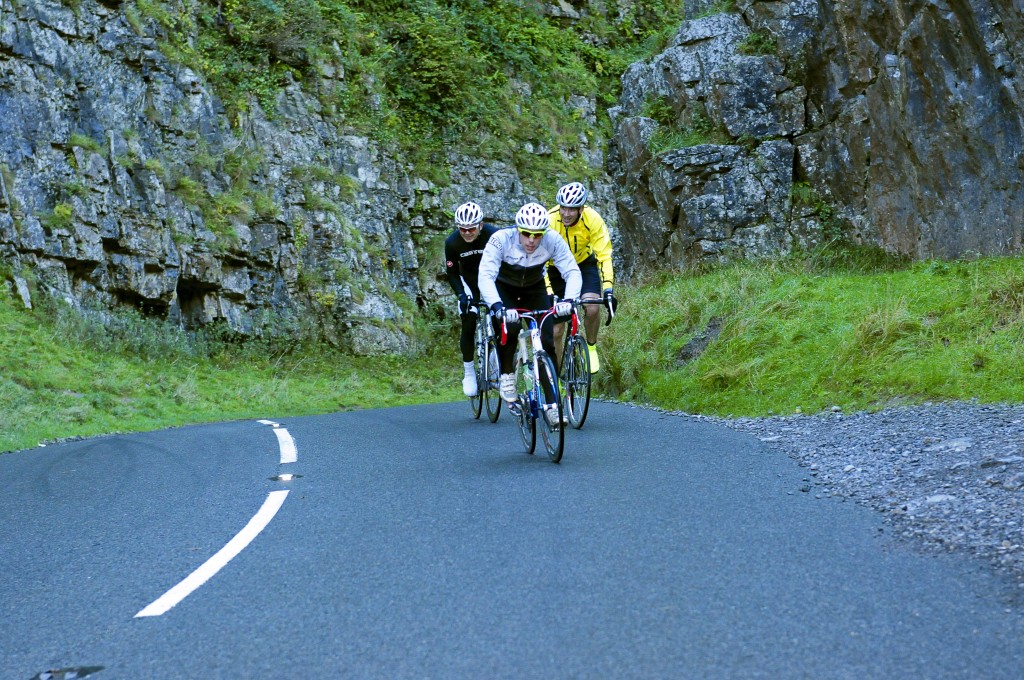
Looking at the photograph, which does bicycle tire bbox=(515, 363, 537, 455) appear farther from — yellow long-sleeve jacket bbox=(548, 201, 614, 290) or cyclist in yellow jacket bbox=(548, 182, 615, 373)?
yellow long-sleeve jacket bbox=(548, 201, 614, 290)

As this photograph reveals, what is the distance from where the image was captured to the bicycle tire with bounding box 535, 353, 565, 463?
308 inches

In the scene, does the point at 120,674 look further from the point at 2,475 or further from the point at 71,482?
the point at 2,475

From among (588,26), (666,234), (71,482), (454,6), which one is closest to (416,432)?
(71,482)

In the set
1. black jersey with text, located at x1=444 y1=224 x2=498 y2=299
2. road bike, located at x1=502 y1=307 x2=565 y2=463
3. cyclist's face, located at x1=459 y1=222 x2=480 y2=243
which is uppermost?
cyclist's face, located at x1=459 y1=222 x2=480 y2=243

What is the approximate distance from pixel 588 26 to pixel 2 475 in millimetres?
33312

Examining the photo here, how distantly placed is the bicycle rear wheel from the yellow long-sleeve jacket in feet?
4.04

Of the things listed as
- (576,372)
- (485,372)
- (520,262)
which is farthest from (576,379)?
(485,372)

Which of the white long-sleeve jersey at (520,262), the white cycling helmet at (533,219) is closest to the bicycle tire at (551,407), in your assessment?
the white long-sleeve jersey at (520,262)

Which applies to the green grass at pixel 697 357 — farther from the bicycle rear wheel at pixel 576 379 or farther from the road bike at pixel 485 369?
the road bike at pixel 485 369

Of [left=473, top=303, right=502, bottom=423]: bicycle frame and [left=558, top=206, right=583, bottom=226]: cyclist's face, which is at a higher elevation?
[left=558, top=206, right=583, bottom=226]: cyclist's face

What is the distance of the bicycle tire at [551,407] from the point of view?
25.7ft

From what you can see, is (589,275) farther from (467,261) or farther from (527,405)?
(527,405)

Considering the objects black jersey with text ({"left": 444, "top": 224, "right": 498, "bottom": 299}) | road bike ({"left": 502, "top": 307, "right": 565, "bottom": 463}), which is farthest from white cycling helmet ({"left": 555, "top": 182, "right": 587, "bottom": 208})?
road bike ({"left": 502, "top": 307, "right": 565, "bottom": 463})

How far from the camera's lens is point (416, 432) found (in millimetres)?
11180
